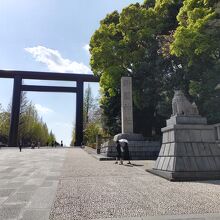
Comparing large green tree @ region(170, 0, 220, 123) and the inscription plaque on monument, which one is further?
the inscription plaque on monument

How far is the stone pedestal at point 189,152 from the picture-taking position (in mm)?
7766

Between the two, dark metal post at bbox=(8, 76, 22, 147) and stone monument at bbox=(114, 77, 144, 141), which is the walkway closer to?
stone monument at bbox=(114, 77, 144, 141)

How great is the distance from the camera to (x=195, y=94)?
17.2 m

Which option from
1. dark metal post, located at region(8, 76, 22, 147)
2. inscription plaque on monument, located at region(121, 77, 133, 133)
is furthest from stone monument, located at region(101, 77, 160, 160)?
dark metal post, located at region(8, 76, 22, 147)

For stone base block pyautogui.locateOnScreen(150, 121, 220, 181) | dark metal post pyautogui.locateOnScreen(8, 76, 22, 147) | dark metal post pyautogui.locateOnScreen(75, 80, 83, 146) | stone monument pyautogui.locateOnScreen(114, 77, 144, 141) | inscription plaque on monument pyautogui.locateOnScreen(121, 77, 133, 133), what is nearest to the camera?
stone base block pyautogui.locateOnScreen(150, 121, 220, 181)

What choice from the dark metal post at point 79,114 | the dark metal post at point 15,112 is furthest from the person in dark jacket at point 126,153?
the dark metal post at point 15,112

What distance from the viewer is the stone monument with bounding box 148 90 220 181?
7.78 meters

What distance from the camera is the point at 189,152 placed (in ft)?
26.5

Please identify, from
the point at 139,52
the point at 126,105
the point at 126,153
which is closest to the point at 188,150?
the point at 126,153

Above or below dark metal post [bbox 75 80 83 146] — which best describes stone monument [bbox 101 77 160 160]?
below

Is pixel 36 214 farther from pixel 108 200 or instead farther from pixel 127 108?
pixel 127 108

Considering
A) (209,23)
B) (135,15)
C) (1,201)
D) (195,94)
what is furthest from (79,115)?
(1,201)

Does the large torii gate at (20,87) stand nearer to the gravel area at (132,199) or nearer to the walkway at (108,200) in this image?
the walkway at (108,200)

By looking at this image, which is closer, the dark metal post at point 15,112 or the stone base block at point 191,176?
the stone base block at point 191,176
